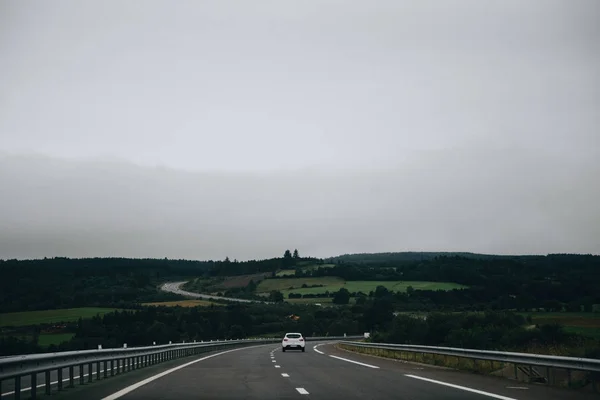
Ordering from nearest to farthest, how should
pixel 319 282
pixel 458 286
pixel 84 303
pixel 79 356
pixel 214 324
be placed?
pixel 79 356 < pixel 214 324 < pixel 84 303 < pixel 458 286 < pixel 319 282

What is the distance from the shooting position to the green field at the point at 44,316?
105 m

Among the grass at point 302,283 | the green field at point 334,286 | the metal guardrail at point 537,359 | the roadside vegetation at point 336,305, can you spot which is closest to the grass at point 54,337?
the roadside vegetation at point 336,305

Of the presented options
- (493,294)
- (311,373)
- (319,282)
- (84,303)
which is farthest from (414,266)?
(311,373)

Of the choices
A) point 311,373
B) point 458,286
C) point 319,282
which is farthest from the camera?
point 319,282

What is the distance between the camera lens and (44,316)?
375ft

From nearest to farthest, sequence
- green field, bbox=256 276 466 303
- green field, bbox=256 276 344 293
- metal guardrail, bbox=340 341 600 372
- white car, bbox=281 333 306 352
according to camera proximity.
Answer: metal guardrail, bbox=340 341 600 372 → white car, bbox=281 333 306 352 → green field, bbox=256 276 466 303 → green field, bbox=256 276 344 293

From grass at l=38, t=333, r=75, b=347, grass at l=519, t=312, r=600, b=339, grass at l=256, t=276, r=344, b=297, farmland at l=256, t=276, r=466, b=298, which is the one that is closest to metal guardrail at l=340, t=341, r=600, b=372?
grass at l=519, t=312, r=600, b=339

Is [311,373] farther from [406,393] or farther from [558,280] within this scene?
[558,280]

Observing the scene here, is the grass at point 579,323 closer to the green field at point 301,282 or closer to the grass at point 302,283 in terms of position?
the grass at point 302,283

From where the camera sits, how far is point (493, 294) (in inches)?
5782

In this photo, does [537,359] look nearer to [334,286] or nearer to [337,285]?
[334,286]

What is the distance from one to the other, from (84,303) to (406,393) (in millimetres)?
138354

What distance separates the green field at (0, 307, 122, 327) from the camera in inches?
4146

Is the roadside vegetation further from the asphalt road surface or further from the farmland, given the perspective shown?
the asphalt road surface
